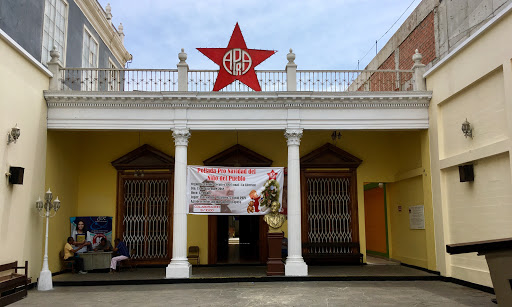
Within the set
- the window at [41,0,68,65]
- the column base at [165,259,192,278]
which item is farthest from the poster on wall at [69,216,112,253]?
the window at [41,0,68,65]

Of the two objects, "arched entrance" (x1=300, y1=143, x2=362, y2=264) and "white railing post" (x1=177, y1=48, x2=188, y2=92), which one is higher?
"white railing post" (x1=177, y1=48, x2=188, y2=92)

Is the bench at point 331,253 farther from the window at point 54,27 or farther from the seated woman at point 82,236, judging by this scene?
the window at point 54,27

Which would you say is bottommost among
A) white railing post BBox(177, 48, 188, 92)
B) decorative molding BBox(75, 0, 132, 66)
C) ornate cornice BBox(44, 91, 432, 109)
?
ornate cornice BBox(44, 91, 432, 109)

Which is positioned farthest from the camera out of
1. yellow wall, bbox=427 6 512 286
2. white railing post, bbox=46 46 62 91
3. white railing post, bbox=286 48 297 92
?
white railing post, bbox=286 48 297 92

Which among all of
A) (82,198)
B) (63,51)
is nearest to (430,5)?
(63,51)

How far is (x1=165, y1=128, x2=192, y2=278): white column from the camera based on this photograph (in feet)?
34.8

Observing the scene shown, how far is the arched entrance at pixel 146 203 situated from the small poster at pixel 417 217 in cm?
711

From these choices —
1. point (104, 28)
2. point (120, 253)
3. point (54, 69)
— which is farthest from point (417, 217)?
point (104, 28)

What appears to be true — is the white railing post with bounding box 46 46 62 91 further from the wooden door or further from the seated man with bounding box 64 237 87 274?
the seated man with bounding box 64 237 87 274

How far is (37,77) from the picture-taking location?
1047cm

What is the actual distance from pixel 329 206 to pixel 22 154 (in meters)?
8.50

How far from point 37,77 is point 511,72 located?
33.9 feet

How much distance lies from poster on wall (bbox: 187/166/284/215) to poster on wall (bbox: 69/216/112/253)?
11.4ft

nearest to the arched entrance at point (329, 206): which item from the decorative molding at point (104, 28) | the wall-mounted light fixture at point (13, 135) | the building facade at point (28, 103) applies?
the building facade at point (28, 103)
